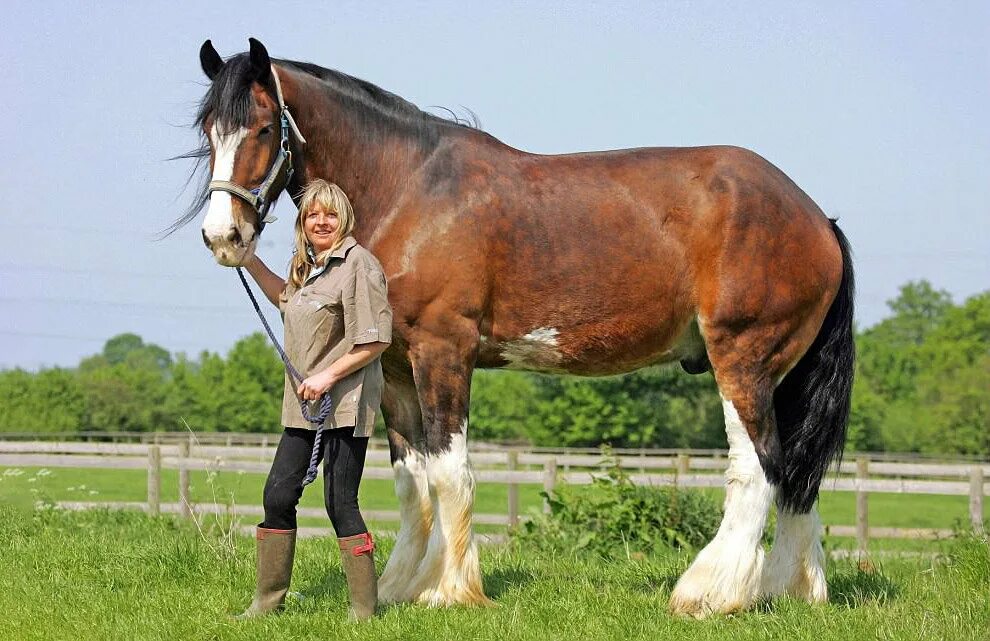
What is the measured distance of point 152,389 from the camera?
185 feet

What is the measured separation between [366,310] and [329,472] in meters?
0.77

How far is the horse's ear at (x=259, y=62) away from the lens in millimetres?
4664

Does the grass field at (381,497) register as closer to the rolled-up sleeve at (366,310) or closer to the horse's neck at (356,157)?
the horse's neck at (356,157)

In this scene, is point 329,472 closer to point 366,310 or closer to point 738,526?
point 366,310

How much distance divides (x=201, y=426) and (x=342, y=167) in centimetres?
5519

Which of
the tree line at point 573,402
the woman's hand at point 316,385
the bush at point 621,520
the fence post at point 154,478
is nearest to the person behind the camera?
the woman's hand at point 316,385

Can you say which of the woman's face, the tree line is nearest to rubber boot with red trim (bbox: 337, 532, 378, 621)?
the woman's face

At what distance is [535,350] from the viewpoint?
5160 mm

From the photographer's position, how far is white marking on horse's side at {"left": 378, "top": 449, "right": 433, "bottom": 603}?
17.1 ft

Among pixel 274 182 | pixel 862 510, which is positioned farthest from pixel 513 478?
pixel 274 182

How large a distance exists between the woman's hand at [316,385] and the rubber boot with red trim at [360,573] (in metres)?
0.70

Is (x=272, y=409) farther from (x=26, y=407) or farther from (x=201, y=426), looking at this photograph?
(x=26, y=407)

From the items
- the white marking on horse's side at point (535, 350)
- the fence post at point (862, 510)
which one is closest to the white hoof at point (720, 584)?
the white marking on horse's side at point (535, 350)

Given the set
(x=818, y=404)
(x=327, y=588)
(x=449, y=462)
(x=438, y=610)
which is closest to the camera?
(x=438, y=610)
